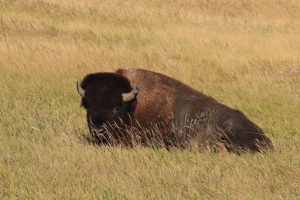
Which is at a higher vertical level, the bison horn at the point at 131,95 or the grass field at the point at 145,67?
the bison horn at the point at 131,95

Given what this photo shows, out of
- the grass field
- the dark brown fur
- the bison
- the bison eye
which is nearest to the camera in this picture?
the grass field

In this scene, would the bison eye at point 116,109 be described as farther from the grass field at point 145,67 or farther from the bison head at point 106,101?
the grass field at point 145,67

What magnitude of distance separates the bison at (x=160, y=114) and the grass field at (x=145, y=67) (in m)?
0.37

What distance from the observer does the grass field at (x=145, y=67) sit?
6.65 m

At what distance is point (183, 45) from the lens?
20.5 metres

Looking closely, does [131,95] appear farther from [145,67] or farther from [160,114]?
[145,67]

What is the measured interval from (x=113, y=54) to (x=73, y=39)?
236cm

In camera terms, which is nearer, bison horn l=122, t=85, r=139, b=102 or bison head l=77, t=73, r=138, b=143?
bison head l=77, t=73, r=138, b=143

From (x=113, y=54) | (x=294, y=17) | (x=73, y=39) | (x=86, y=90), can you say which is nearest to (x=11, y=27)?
(x=73, y=39)

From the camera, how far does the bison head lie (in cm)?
875

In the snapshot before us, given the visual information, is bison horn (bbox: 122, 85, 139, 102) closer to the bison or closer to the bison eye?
the bison

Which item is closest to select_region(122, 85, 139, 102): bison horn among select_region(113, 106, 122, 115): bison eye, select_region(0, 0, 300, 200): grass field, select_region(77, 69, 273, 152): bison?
select_region(77, 69, 273, 152): bison

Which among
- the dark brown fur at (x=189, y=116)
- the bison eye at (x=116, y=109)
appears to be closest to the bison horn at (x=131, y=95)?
the bison eye at (x=116, y=109)

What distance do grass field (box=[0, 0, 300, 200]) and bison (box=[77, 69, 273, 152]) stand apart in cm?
37
